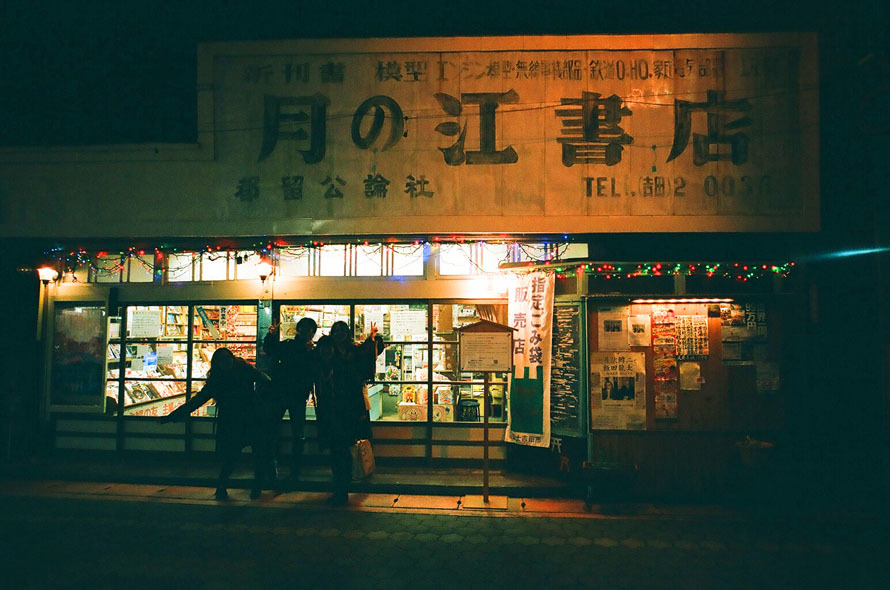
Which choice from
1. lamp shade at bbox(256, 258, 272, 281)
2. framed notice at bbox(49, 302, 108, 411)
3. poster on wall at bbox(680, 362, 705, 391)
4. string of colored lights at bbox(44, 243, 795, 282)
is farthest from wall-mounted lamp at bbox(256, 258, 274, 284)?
poster on wall at bbox(680, 362, 705, 391)

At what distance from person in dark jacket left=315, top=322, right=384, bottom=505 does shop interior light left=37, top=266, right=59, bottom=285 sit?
6.47 metres

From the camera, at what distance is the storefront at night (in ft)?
26.8

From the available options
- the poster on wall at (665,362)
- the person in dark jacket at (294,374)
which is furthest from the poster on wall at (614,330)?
the person in dark jacket at (294,374)

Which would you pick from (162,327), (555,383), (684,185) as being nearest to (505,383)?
(555,383)

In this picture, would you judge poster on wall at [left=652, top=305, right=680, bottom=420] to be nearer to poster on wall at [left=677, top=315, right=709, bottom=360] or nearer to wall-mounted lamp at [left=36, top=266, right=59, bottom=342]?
poster on wall at [left=677, top=315, right=709, bottom=360]

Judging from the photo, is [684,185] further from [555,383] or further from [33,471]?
[33,471]

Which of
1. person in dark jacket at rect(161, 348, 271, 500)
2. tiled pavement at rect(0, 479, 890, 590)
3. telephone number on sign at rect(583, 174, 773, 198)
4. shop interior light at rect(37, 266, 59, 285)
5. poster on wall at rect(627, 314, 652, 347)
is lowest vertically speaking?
tiled pavement at rect(0, 479, 890, 590)

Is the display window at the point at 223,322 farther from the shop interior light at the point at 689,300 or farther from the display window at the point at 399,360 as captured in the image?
the shop interior light at the point at 689,300

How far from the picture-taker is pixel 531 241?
9.55 meters

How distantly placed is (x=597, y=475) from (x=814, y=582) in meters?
2.80

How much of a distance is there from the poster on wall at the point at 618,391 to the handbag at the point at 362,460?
3755mm

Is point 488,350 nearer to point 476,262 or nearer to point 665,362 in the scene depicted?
point 476,262

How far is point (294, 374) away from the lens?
8.59 meters

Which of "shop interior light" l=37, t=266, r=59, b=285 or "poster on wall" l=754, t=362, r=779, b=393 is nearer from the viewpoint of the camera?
"poster on wall" l=754, t=362, r=779, b=393
